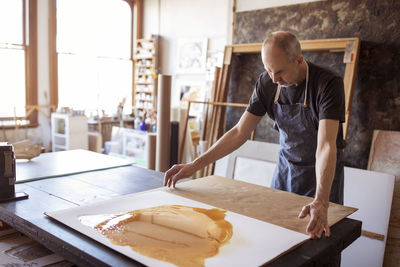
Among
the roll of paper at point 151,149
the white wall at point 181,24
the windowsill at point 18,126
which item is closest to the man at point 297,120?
the roll of paper at point 151,149

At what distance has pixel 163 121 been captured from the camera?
10.3 ft

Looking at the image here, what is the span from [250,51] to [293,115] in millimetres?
1847

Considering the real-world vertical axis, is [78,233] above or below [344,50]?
below

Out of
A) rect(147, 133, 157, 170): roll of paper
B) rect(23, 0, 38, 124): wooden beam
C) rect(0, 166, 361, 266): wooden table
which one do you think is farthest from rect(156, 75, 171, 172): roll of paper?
rect(23, 0, 38, 124): wooden beam

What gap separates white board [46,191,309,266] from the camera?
3.05ft

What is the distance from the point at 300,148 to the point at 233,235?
2.86 ft

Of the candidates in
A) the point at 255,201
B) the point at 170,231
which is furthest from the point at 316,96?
the point at 170,231

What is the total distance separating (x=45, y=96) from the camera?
18.2 feet

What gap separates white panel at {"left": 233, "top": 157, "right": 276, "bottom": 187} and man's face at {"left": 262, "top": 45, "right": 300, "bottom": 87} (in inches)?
54.5

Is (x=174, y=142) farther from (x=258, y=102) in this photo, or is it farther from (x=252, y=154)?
(x=258, y=102)

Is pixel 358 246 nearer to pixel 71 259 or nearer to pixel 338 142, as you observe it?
pixel 338 142

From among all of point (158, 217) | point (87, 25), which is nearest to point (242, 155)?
point (158, 217)

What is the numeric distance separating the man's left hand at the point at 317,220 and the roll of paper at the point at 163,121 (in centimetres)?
213

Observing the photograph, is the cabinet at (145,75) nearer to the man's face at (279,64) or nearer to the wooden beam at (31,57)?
the wooden beam at (31,57)
